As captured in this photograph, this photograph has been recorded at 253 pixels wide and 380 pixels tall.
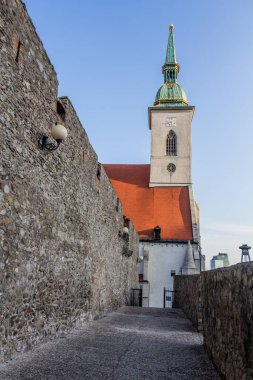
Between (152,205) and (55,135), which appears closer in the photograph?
(55,135)

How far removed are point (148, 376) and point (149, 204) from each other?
86.6ft

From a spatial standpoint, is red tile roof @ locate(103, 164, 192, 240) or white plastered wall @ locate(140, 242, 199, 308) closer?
white plastered wall @ locate(140, 242, 199, 308)

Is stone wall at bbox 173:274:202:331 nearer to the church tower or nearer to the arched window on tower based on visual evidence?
the church tower

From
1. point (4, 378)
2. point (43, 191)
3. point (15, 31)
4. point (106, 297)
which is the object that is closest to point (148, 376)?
point (4, 378)

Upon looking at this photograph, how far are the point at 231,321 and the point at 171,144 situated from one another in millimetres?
31161

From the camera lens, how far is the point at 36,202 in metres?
5.57

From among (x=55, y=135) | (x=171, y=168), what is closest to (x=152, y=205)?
(x=171, y=168)

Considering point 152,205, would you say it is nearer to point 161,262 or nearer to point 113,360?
point 161,262

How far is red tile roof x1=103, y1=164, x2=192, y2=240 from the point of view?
2866 centimetres

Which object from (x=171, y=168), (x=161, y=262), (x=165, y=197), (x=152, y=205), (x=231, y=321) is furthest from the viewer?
(x=171, y=168)

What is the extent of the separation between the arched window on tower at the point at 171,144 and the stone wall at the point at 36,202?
83.1 ft

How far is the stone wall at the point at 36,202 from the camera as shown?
180 inches

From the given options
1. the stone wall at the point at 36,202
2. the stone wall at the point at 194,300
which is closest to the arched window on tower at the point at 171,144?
the stone wall at the point at 194,300

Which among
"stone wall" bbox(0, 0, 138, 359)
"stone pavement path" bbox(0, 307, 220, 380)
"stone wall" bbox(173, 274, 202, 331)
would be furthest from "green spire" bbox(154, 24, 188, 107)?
"stone pavement path" bbox(0, 307, 220, 380)
